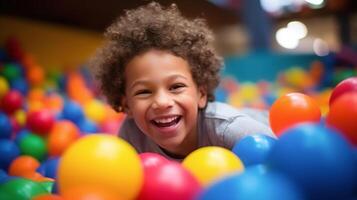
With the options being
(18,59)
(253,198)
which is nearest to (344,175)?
(253,198)

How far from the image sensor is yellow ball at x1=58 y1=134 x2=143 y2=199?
1.44 feet

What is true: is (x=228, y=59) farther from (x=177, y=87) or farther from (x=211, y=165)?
(x=211, y=165)

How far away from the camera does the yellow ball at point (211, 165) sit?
52 cm

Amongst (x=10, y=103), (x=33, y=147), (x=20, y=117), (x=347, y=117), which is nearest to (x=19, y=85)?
(x=10, y=103)

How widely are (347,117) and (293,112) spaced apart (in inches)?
5.2

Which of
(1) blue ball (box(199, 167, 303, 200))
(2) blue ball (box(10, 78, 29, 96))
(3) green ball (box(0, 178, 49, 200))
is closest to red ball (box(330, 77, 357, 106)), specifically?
(1) blue ball (box(199, 167, 303, 200))

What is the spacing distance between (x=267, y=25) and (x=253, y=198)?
9.44ft

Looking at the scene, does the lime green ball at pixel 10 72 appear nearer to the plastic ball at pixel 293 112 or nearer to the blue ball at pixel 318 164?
the plastic ball at pixel 293 112

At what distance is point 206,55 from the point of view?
1069mm

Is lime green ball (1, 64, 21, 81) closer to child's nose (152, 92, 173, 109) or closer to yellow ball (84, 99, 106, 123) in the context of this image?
yellow ball (84, 99, 106, 123)

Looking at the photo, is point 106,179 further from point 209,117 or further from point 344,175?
point 209,117

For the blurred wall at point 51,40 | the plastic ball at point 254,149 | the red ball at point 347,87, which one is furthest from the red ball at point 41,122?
the blurred wall at point 51,40

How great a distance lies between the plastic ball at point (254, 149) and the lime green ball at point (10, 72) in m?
1.90

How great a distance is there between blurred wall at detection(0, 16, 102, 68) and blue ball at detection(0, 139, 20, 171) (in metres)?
1.58
